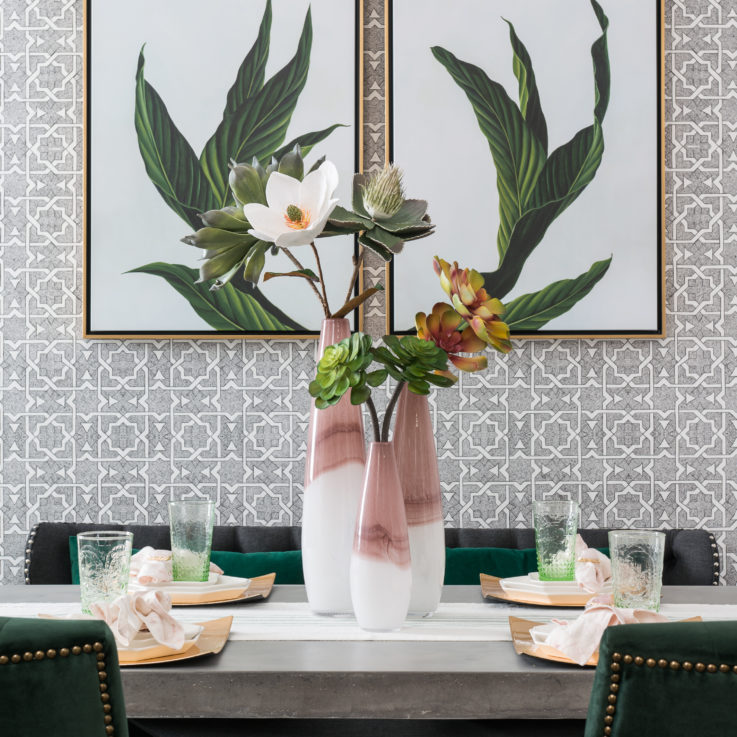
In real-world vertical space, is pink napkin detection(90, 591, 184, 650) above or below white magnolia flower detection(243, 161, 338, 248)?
below

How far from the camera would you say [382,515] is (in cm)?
108

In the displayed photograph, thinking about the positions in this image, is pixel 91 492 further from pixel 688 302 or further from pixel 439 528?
pixel 688 302

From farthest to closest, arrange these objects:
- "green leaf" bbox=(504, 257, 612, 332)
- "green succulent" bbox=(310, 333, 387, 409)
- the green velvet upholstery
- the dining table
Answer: "green leaf" bbox=(504, 257, 612, 332) → the green velvet upholstery → "green succulent" bbox=(310, 333, 387, 409) → the dining table

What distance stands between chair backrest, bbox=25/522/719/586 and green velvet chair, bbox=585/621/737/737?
4.34ft

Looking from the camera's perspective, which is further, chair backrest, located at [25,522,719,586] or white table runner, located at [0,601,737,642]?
chair backrest, located at [25,522,719,586]

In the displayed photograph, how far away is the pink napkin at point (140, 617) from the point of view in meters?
0.98

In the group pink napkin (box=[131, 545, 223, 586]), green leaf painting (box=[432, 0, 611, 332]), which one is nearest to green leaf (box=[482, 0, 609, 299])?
green leaf painting (box=[432, 0, 611, 332])

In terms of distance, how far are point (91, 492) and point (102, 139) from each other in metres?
0.92

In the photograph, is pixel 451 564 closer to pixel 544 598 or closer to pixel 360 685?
pixel 544 598

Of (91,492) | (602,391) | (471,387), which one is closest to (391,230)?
(471,387)

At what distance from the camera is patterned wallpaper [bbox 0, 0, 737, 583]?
2.11 meters

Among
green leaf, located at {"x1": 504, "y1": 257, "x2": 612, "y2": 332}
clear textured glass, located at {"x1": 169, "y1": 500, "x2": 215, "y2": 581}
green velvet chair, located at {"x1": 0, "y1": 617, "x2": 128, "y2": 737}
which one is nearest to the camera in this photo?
green velvet chair, located at {"x1": 0, "y1": 617, "x2": 128, "y2": 737}

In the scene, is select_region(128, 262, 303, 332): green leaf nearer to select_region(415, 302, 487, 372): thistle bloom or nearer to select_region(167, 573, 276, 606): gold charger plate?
select_region(167, 573, 276, 606): gold charger plate

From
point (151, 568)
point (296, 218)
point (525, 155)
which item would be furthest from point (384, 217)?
point (525, 155)
